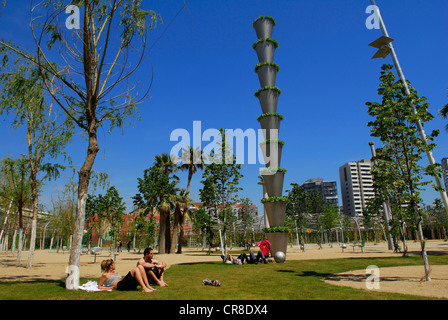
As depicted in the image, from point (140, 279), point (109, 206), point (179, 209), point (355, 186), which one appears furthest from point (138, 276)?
point (355, 186)

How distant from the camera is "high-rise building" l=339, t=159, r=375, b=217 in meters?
160

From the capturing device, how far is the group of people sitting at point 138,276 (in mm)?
7930

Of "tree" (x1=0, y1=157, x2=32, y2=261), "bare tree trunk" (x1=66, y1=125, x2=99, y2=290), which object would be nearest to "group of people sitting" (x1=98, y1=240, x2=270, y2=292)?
"bare tree trunk" (x1=66, y1=125, x2=99, y2=290)

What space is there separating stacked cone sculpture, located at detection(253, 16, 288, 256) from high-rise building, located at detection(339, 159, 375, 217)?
499ft

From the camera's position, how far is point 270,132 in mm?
22828

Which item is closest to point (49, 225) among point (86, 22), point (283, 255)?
point (283, 255)

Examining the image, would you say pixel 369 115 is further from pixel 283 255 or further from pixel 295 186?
pixel 295 186

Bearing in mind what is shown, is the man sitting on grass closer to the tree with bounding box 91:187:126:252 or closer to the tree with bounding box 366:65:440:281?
the tree with bounding box 366:65:440:281

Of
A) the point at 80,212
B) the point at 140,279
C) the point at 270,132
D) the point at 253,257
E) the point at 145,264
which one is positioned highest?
the point at 270,132

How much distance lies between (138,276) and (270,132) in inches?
665

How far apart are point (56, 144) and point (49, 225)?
4788 centimetres

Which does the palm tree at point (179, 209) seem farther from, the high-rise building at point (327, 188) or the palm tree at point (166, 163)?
the high-rise building at point (327, 188)

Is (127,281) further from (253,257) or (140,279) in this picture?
(253,257)

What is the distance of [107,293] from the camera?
25.3 ft
